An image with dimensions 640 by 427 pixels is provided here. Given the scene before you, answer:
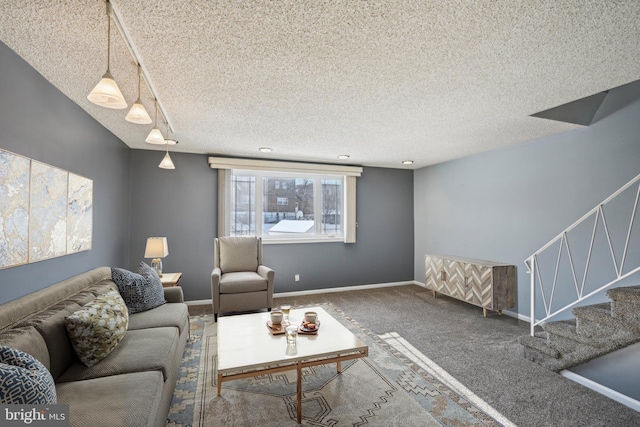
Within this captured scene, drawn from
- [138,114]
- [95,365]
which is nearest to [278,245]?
[95,365]

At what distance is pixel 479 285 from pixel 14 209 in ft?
15.6

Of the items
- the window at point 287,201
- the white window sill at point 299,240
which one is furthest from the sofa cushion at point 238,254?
the white window sill at point 299,240

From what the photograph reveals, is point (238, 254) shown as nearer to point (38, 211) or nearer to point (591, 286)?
point (38, 211)

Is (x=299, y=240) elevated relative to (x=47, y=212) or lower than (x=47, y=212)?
lower

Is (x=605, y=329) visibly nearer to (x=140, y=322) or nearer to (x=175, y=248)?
(x=140, y=322)

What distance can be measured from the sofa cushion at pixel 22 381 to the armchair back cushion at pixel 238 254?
3029 millimetres

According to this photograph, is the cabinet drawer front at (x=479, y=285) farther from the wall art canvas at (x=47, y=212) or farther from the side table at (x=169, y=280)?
the wall art canvas at (x=47, y=212)

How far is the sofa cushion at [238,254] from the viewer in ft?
14.1

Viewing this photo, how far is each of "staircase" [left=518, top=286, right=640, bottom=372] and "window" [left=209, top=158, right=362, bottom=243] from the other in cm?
319

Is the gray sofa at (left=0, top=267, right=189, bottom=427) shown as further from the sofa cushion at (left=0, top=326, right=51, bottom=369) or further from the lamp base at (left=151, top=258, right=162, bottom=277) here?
the lamp base at (left=151, top=258, right=162, bottom=277)

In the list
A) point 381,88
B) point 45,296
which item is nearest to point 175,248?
point 45,296

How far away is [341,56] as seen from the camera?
1857 mm

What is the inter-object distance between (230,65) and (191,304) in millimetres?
3784

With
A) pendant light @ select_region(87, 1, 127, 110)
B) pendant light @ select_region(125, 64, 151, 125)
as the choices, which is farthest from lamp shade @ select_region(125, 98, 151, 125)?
pendant light @ select_region(87, 1, 127, 110)
